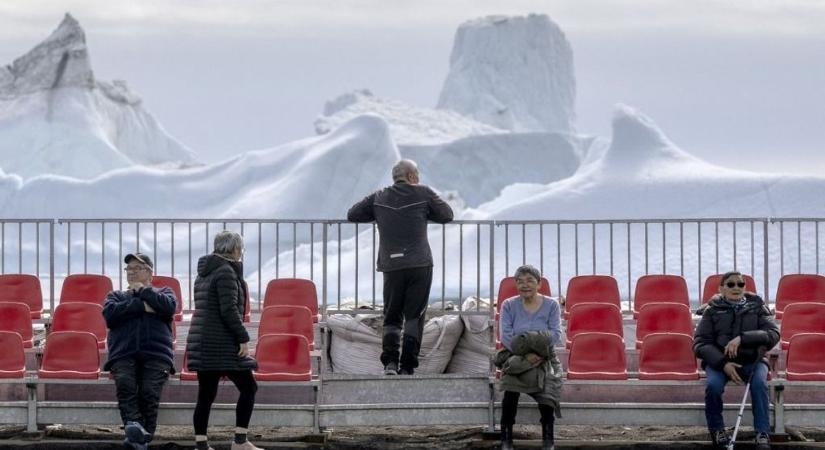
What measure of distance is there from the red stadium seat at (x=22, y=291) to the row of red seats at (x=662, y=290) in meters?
4.25

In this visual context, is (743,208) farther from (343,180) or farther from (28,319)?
(28,319)

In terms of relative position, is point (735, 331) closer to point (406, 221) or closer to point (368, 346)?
point (406, 221)

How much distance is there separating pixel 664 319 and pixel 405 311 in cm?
209

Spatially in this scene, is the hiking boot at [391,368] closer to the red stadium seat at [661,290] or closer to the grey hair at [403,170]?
the grey hair at [403,170]

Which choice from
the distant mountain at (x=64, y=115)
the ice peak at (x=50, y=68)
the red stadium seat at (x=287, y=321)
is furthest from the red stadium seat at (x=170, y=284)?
the ice peak at (x=50, y=68)

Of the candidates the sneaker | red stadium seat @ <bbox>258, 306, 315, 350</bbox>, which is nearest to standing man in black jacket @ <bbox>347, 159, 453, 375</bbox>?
red stadium seat @ <bbox>258, 306, 315, 350</bbox>

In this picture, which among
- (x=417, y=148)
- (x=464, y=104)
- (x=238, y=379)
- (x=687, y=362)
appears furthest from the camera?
(x=464, y=104)

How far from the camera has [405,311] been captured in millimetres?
13367

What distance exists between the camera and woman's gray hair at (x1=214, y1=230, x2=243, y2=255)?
11.7 m

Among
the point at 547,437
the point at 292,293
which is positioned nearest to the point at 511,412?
the point at 547,437

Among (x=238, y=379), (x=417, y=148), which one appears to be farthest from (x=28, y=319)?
(x=417, y=148)

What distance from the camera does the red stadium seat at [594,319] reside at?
13539 mm

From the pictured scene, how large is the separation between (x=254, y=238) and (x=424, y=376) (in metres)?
25.4

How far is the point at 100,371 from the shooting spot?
1334cm
